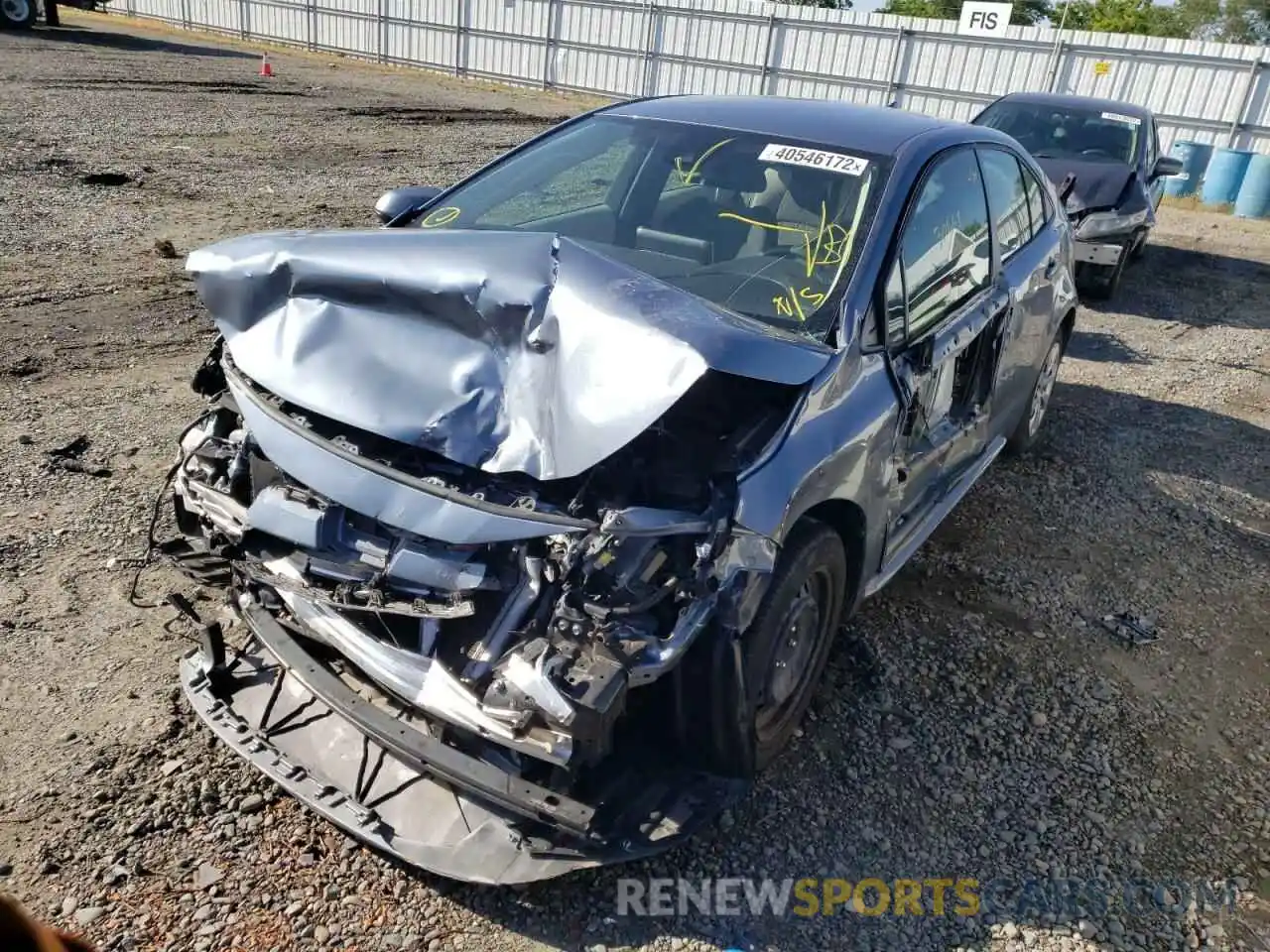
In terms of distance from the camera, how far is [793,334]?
297 cm

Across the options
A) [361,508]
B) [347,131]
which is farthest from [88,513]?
[347,131]

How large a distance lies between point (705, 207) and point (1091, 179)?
23.2 ft

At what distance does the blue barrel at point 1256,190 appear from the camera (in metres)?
16.1

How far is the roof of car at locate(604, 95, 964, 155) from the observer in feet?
11.8

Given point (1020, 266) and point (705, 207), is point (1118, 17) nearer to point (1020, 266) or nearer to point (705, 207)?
point (1020, 266)

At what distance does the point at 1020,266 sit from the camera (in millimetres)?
4473

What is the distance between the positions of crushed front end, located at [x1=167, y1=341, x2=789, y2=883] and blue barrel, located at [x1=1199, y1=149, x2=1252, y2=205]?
57.5 ft

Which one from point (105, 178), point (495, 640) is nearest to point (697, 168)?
point (495, 640)

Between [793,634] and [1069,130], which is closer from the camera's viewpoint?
[793,634]

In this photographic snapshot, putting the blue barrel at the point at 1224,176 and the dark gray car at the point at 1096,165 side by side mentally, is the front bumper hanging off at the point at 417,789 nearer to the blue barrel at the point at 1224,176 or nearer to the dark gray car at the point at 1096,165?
the dark gray car at the point at 1096,165

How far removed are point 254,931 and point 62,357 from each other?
4307mm

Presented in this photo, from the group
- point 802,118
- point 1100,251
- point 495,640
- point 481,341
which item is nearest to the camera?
point 495,640

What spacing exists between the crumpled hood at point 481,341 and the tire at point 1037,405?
2.90 m

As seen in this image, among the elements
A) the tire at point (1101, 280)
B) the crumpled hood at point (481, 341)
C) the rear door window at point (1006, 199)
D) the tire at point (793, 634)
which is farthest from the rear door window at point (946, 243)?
the tire at point (1101, 280)
